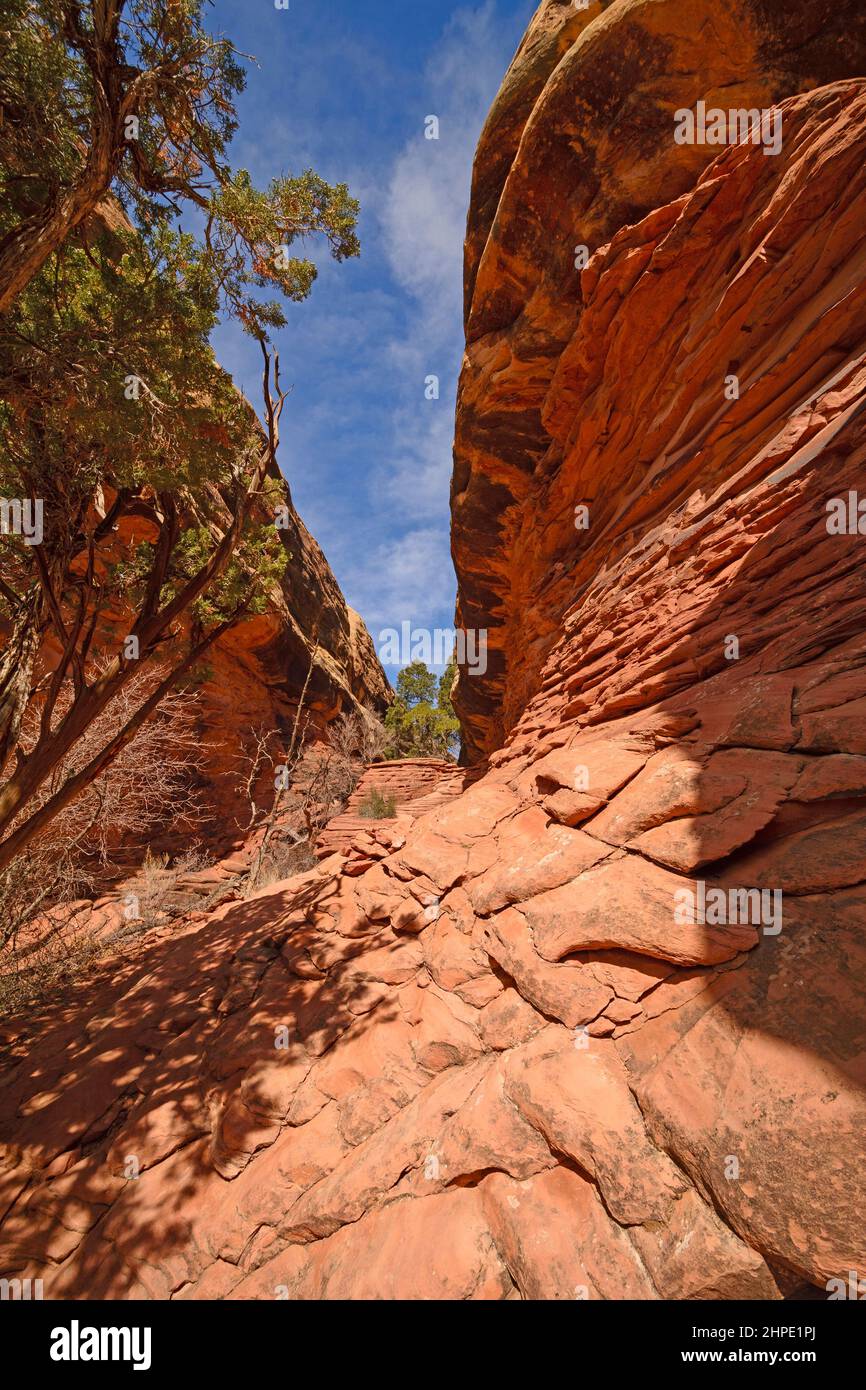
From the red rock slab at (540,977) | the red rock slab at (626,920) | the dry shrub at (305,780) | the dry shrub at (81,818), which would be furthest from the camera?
the dry shrub at (305,780)

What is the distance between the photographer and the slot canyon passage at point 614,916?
1721 millimetres

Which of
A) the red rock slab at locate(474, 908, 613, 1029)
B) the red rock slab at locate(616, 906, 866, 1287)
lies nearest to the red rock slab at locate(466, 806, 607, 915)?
the red rock slab at locate(474, 908, 613, 1029)

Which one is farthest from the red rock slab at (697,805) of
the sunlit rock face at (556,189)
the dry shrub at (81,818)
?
the dry shrub at (81,818)

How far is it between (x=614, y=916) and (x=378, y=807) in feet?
30.6

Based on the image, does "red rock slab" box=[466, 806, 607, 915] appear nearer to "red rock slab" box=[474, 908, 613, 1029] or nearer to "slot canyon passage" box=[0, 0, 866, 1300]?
"slot canyon passage" box=[0, 0, 866, 1300]

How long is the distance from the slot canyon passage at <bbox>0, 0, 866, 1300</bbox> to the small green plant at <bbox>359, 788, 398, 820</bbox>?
486 centimetres

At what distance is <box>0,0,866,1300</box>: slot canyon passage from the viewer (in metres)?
1.72

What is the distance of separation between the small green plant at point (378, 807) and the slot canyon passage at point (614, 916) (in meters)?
4.86

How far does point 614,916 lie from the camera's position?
2.58 metres

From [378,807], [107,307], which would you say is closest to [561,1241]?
[107,307]

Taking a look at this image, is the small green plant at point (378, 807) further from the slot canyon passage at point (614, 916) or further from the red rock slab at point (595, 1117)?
the red rock slab at point (595, 1117)

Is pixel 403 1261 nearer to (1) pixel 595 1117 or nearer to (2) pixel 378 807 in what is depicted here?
(1) pixel 595 1117
